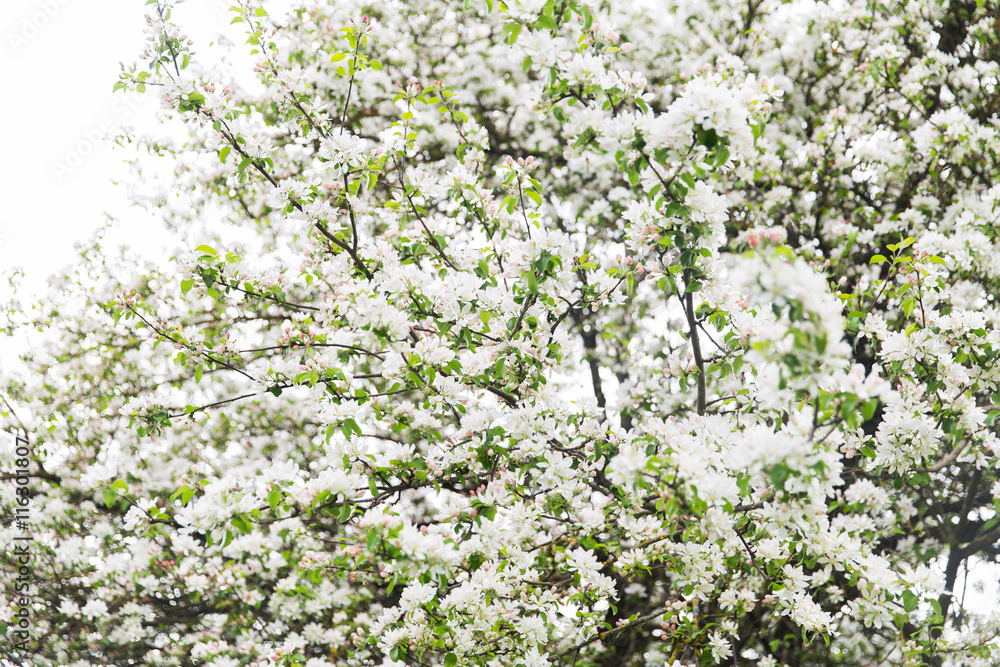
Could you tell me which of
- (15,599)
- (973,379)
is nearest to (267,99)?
(15,599)

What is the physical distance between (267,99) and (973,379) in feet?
19.1

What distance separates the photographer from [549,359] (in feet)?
10.7

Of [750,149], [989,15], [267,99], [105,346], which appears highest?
[267,99]

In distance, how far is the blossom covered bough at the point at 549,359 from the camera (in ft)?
8.25

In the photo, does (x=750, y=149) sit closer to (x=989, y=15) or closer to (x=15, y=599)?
(x=989, y=15)

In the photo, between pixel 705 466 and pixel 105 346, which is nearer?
pixel 705 466

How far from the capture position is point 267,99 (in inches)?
227

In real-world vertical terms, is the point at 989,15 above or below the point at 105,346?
above

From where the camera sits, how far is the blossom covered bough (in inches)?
99.0

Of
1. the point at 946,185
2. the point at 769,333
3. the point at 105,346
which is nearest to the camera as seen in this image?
the point at 769,333

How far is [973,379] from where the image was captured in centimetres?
301

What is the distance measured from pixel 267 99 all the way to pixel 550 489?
15.5 feet

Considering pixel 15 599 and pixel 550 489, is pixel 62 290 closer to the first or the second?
pixel 15 599

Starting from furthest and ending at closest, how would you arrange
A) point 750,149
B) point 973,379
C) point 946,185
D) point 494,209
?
point 946,185
point 494,209
point 973,379
point 750,149
